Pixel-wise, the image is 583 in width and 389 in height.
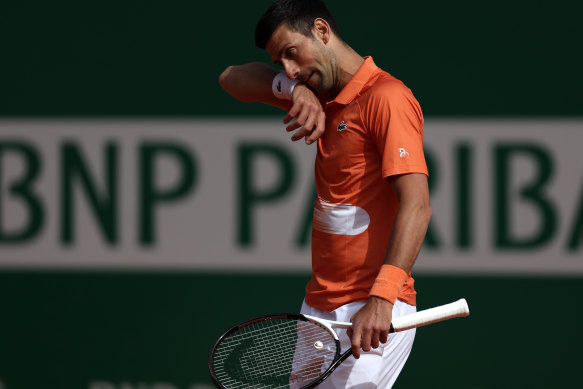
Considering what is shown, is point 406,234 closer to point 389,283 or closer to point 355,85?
point 389,283

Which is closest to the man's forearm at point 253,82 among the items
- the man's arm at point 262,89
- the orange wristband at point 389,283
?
the man's arm at point 262,89

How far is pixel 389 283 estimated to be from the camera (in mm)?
1952

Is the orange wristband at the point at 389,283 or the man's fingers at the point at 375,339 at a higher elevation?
the orange wristband at the point at 389,283

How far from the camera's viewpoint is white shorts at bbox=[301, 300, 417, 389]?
2.18m

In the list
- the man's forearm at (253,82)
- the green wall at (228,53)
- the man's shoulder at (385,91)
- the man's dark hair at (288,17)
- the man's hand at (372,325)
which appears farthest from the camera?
the green wall at (228,53)

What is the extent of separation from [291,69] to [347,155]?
0.95 feet

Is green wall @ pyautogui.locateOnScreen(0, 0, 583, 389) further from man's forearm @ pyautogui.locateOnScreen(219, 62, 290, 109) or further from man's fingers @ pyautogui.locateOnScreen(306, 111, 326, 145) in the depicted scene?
man's fingers @ pyautogui.locateOnScreen(306, 111, 326, 145)

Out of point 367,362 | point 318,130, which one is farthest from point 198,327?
point 318,130

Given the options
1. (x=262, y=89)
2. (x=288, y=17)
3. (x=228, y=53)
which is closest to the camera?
(x=288, y=17)

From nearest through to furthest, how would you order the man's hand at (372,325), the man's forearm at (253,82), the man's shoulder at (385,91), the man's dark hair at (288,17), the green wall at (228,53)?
1. the man's hand at (372,325)
2. the man's shoulder at (385,91)
3. the man's dark hair at (288,17)
4. the man's forearm at (253,82)
5. the green wall at (228,53)

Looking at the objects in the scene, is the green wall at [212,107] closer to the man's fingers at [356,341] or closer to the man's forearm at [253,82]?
the man's forearm at [253,82]

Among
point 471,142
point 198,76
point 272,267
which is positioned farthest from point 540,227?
point 198,76

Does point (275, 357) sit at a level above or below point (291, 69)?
below

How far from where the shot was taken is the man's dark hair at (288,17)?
7.20 ft
